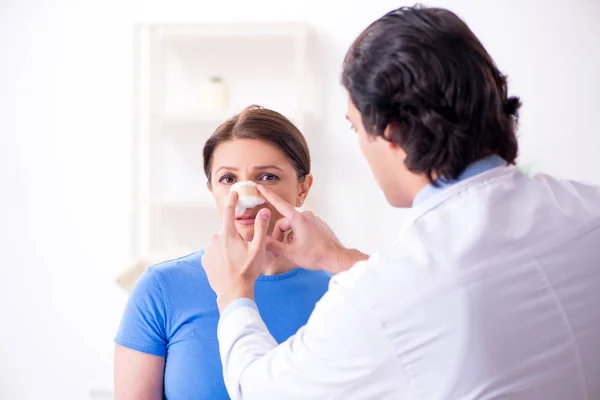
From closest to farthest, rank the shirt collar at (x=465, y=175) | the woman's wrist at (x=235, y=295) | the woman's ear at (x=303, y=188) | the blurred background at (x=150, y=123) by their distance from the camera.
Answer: the shirt collar at (x=465, y=175) < the woman's wrist at (x=235, y=295) < the woman's ear at (x=303, y=188) < the blurred background at (x=150, y=123)

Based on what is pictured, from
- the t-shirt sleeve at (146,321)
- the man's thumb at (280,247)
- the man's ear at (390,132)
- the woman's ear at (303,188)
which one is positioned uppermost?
the man's ear at (390,132)

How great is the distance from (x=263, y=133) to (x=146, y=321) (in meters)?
0.50

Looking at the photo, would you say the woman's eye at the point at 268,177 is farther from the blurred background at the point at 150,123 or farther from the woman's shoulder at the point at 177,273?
the blurred background at the point at 150,123

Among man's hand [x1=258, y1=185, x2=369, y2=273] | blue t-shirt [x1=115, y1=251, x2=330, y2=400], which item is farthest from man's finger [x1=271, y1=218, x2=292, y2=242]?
blue t-shirt [x1=115, y1=251, x2=330, y2=400]

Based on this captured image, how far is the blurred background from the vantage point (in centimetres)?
312

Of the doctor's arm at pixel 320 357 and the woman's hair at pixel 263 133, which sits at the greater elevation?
the woman's hair at pixel 263 133

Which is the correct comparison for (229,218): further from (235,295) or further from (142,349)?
(142,349)

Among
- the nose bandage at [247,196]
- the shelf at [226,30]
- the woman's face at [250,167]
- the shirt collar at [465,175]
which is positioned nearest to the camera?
the shirt collar at [465,175]

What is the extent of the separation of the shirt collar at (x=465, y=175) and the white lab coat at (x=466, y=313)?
0.06 feet

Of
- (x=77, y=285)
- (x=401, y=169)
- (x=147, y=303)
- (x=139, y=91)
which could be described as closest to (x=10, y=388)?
(x=77, y=285)

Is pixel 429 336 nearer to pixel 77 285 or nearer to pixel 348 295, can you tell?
pixel 348 295

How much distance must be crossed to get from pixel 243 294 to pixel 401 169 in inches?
13.1

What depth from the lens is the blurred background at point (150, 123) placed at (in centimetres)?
312

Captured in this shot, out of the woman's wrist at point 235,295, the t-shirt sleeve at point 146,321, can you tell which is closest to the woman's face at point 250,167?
the t-shirt sleeve at point 146,321
